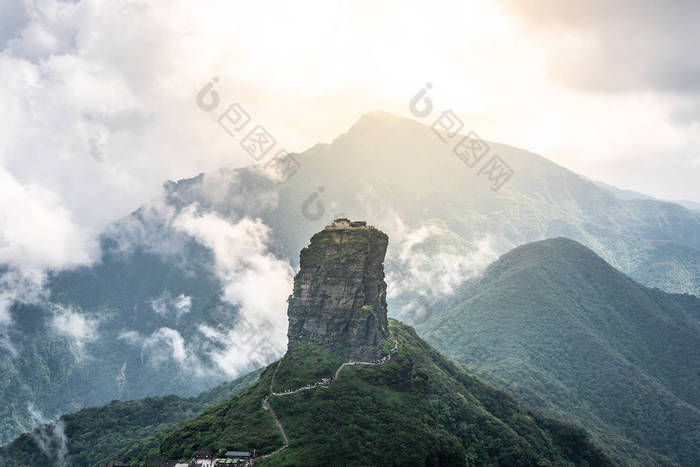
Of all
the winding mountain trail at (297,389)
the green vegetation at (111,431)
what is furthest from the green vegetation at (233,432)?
the green vegetation at (111,431)

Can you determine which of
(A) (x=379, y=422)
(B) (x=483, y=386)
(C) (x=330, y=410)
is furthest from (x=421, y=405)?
(B) (x=483, y=386)

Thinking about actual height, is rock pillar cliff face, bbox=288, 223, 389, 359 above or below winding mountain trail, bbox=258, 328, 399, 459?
above

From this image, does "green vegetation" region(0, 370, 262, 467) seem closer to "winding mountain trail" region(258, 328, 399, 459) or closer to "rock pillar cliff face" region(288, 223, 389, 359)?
"winding mountain trail" region(258, 328, 399, 459)

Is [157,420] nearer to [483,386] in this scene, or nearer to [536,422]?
[483,386]

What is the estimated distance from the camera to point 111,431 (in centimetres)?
17238

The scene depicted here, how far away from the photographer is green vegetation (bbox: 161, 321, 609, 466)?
7831 centimetres

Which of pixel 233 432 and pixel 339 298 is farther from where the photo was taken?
pixel 339 298

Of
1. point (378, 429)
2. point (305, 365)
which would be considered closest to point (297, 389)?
point (305, 365)

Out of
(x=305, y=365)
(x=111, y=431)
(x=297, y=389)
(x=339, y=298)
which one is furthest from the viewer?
(x=111, y=431)

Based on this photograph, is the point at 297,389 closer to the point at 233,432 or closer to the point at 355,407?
the point at 355,407

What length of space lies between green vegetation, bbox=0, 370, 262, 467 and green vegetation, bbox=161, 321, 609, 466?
70.2 metres

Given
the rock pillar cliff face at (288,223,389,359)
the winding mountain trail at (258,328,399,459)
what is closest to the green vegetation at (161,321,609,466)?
the winding mountain trail at (258,328,399,459)

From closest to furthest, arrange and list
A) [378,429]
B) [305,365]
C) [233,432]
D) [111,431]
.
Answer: [233,432]
[378,429]
[305,365]
[111,431]

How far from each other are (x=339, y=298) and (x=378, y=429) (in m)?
31.7
